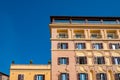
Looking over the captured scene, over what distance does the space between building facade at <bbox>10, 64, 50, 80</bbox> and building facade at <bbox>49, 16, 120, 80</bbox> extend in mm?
1426

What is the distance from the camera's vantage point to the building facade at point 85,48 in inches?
2094

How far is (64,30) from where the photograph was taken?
192ft

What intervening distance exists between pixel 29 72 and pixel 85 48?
40.5 ft

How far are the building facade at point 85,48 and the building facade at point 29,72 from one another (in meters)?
1.43

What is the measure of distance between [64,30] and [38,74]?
456 inches

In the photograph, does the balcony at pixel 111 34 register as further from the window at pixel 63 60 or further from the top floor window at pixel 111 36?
the window at pixel 63 60

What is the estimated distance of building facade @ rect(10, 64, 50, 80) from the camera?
172 ft

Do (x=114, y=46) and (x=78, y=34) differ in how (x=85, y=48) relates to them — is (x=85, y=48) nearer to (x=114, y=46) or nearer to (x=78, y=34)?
(x=78, y=34)

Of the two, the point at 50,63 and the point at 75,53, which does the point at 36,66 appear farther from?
the point at 75,53

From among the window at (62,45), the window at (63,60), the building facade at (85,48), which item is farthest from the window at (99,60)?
the window at (62,45)

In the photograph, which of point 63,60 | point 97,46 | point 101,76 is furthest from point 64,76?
point 97,46

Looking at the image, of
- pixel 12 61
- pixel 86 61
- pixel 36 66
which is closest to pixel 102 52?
pixel 86 61

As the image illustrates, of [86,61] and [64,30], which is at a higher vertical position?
[64,30]

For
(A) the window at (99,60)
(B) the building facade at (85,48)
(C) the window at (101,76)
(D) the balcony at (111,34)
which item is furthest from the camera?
(D) the balcony at (111,34)
